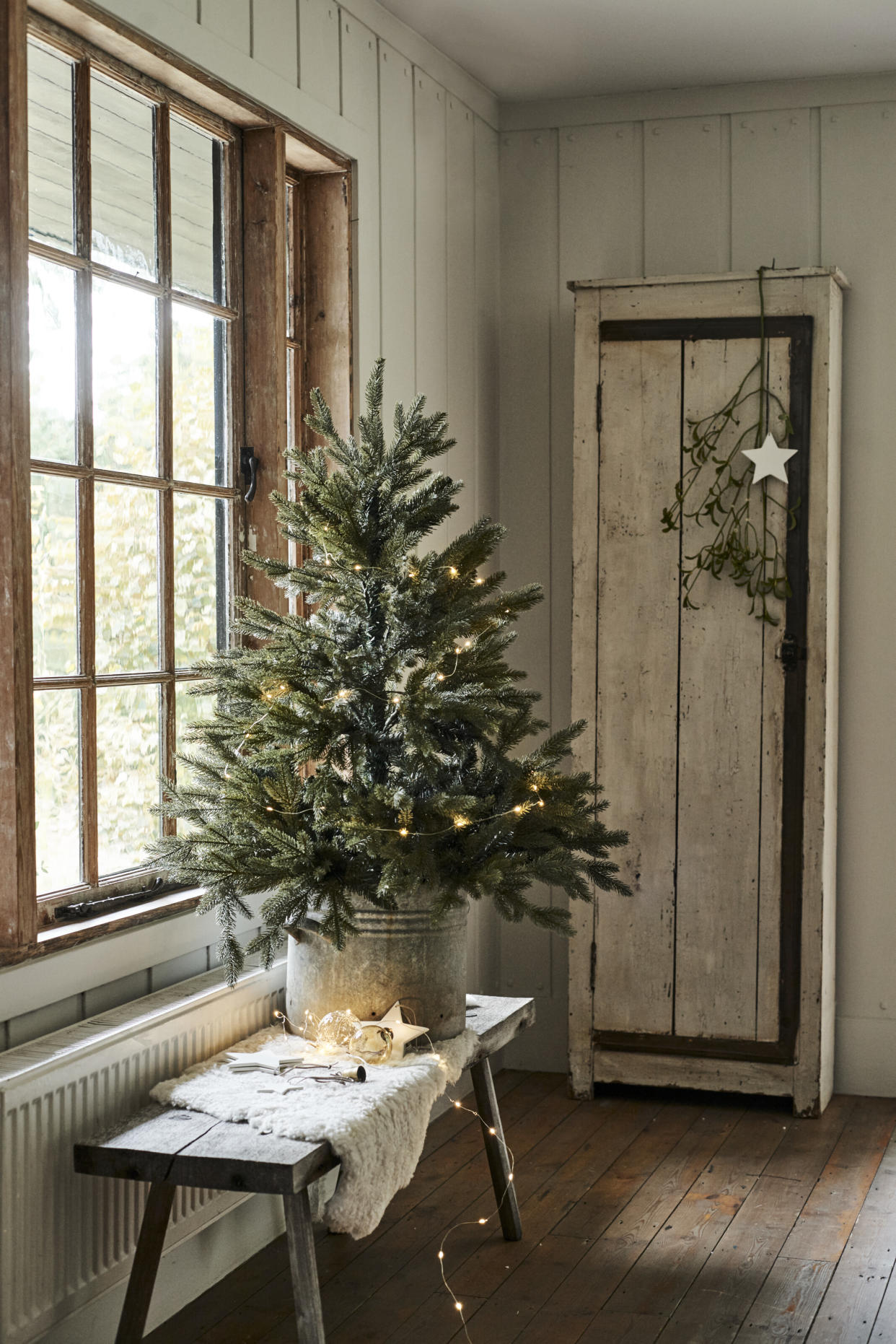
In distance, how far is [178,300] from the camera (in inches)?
109

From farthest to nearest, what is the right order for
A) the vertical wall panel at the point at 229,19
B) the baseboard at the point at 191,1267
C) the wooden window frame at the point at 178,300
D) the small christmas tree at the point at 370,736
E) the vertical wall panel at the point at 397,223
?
1. the vertical wall panel at the point at 397,223
2. the vertical wall panel at the point at 229,19
3. the small christmas tree at the point at 370,736
4. the baseboard at the point at 191,1267
5. the wooden window frame at the point at 178,300

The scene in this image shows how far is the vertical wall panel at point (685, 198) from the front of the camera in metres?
4.11

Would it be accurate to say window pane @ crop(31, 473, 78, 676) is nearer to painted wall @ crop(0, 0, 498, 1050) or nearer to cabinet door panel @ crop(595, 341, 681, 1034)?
painted wall @ crop(0, 0, 498, 1050)

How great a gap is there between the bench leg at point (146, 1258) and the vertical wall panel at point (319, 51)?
7.46 ft

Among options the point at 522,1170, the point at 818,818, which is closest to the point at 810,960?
the point at 818,818

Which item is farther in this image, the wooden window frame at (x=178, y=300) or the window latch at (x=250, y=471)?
the window latch at (x=250, y=471)

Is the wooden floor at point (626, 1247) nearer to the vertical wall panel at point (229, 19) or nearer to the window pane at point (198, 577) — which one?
the window pane at point (198, 577)

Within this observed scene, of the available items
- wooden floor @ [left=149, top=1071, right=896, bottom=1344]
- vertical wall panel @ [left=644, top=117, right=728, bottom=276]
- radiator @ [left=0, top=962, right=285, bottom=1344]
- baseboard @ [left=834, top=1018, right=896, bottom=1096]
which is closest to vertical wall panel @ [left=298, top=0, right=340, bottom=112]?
vertical wall panel @ [left=644, top=117, right=728, bottom=276]

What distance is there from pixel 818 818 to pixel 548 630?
1.01 metres

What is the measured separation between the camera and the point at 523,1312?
2.63m

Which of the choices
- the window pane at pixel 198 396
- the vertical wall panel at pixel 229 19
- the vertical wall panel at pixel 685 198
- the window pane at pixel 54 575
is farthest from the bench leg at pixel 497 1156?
the vertical wall panel at pixel 685 198

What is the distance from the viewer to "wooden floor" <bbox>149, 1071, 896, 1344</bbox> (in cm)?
258

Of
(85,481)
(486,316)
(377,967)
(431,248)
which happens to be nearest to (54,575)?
(85,481)

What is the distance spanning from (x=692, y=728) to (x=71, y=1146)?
2182 mm
